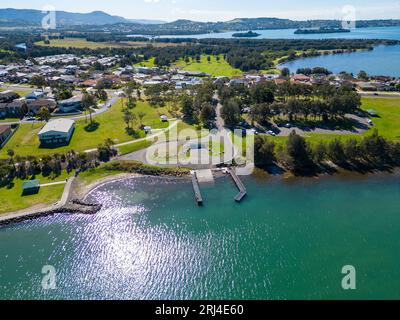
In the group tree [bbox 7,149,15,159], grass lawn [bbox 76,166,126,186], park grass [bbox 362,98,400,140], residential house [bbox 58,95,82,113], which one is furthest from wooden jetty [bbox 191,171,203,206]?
residential house [bbox 58,95,82,113]

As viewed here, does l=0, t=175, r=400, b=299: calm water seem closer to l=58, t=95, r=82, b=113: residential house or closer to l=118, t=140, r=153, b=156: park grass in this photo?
l=118, t=140, r=153, b=156: park grass

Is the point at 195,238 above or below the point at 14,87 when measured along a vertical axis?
below

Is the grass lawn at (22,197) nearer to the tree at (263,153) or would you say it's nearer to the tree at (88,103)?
the tree at (88,103)

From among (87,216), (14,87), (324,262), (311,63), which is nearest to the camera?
(324,262)

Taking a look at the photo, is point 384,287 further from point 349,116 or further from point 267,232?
point 349,116

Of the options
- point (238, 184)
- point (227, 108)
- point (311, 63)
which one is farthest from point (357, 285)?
point (311, 63)

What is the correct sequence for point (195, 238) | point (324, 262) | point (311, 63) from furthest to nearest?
point (311, 63), point (195, 238), point (324, 262)

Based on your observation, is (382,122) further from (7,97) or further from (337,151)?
(7,97)

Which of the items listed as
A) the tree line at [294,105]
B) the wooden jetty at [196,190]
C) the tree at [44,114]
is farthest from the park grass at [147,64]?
the wooden jetty at [196,190]
